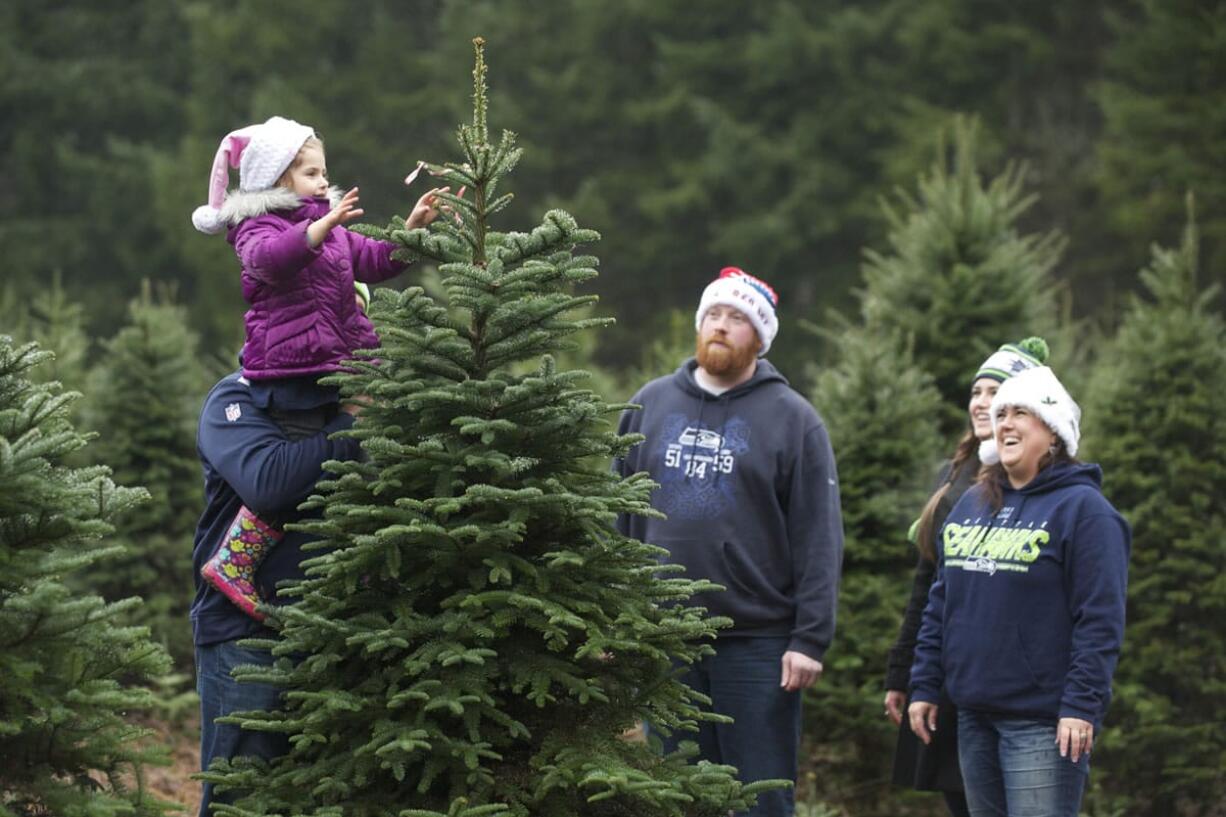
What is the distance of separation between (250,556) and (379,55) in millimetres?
32615

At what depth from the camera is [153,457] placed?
10188 mm

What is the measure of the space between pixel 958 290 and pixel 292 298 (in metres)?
5.95

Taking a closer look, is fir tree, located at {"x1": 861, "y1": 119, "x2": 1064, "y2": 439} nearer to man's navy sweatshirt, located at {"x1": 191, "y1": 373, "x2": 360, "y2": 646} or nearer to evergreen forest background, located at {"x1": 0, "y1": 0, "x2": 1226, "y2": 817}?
man's navy sweatshirt, located at {"x1": 191, "y1": 373, "x2": 360, "y2": 646}

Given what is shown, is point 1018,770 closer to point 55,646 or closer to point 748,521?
point 748,521

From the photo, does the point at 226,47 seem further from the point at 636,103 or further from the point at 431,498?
the point at 431,498

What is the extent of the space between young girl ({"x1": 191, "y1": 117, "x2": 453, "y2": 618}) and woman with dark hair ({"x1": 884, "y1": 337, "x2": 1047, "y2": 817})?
2401 millimetres

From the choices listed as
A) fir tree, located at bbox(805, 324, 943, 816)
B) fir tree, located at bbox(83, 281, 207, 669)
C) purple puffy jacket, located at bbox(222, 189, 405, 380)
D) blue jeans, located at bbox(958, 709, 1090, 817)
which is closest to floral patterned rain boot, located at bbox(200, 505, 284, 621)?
purple puffy jacket, located at bbox(222, 189, 405, 380)

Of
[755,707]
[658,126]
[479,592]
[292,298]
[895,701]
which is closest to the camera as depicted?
[479,592]

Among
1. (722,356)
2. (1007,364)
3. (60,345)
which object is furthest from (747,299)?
(60,345)

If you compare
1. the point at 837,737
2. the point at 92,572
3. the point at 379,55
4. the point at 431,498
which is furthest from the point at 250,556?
the point at 379,55

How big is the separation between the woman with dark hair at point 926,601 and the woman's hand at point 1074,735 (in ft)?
2.38

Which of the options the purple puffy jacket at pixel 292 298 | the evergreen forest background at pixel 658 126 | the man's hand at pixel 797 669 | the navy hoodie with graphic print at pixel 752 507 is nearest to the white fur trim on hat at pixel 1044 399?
the navy hoodie with graphic print at pixel 752 507

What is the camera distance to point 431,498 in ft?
13.8

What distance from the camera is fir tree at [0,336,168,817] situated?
3717 mm
